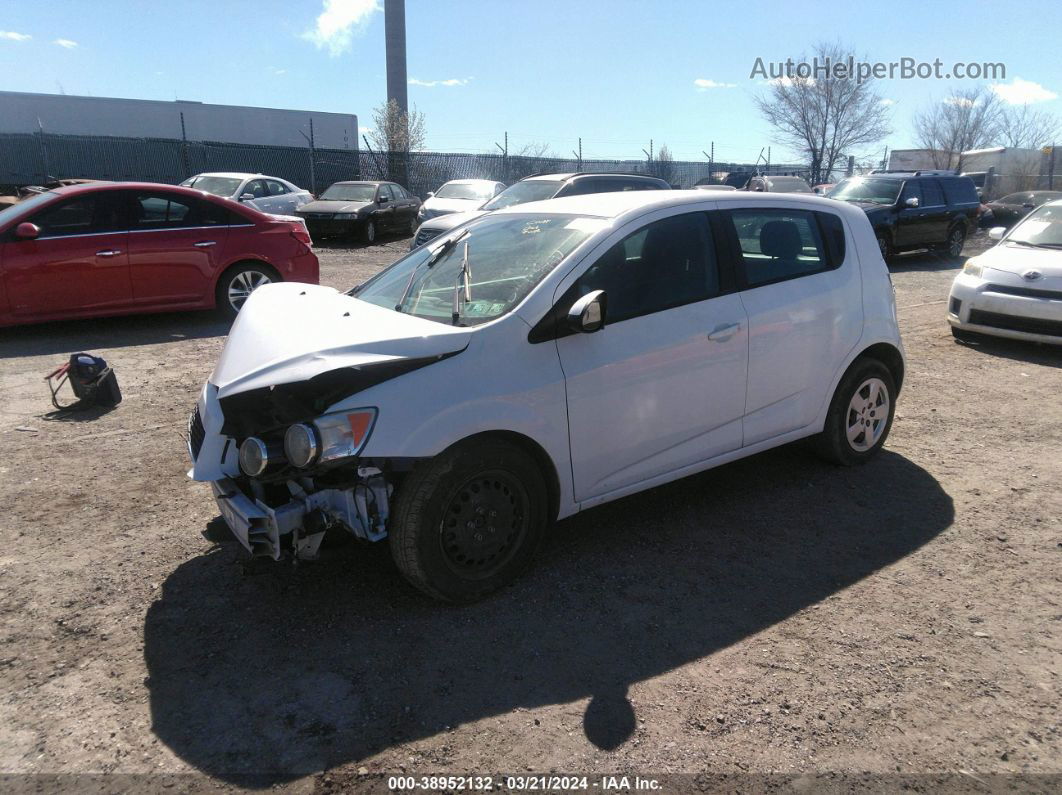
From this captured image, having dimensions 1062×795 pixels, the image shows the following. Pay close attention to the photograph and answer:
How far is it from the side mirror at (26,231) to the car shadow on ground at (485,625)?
18.3 feet

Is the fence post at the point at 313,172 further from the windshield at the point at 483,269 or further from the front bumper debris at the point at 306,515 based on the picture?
the front bumper debris at the point at 306,515

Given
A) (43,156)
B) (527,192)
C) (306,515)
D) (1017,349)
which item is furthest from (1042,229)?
(43,156)

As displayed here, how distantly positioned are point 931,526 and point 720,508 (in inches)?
43.9

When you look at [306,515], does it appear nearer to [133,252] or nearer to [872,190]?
[133,252]

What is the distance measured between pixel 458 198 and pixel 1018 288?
12.2 meters

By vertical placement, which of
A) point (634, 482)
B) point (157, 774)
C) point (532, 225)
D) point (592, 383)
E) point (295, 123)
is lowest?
point (157, 774)

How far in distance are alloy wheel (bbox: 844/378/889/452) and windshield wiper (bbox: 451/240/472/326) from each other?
2536 millimetres

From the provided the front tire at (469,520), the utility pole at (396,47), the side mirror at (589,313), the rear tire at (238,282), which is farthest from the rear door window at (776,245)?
the utility pole at (396,47)

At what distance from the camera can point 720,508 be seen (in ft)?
15.0

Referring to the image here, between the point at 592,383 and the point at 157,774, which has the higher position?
the point at 592,383

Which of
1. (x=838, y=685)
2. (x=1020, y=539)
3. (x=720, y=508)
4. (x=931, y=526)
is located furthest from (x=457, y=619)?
(x=1020, y=539)

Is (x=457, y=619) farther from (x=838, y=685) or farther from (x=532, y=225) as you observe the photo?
(x=532, y=225)

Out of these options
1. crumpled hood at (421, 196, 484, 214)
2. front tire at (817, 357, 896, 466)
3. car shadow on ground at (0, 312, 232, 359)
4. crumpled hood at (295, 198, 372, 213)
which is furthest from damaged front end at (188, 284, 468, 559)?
crumpled hood at (295, 198, 372, 213)

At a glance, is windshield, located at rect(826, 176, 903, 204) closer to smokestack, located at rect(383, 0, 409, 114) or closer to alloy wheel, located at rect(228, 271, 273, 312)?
alloy wheel, located at rect(228, 271, 273, 312)
